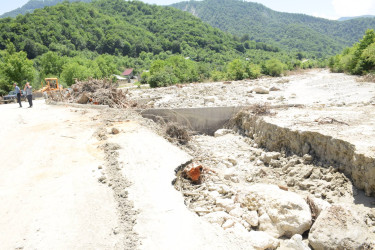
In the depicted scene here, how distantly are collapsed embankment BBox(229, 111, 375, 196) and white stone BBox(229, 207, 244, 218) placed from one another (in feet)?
8.92

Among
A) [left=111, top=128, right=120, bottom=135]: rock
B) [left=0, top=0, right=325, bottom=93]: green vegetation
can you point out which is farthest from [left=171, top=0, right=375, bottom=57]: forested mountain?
[left=111, top=128, right=120, bottom=135]: rock

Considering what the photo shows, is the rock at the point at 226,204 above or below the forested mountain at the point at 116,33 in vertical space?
below

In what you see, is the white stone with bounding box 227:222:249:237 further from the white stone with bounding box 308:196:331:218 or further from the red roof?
the red roof

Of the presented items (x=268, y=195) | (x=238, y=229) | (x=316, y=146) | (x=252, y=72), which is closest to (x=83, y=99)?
(x=316, y=146)

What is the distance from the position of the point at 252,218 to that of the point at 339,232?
1.51m

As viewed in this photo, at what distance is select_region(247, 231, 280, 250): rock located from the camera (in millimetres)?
4632

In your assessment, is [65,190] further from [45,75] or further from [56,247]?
[45,75]

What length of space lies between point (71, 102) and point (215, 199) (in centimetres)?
1205

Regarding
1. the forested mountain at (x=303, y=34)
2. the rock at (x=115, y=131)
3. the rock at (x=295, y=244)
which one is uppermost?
the forested mountain at (x=303, y=34)

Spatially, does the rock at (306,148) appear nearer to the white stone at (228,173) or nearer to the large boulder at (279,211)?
the white stone at (228,173)

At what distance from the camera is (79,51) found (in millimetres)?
84812

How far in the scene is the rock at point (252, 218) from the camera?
5480 millimetres

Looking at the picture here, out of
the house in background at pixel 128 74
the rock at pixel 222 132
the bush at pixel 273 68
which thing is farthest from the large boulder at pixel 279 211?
the house in background at pixel 128 74

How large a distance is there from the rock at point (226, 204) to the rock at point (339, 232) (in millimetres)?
1573
